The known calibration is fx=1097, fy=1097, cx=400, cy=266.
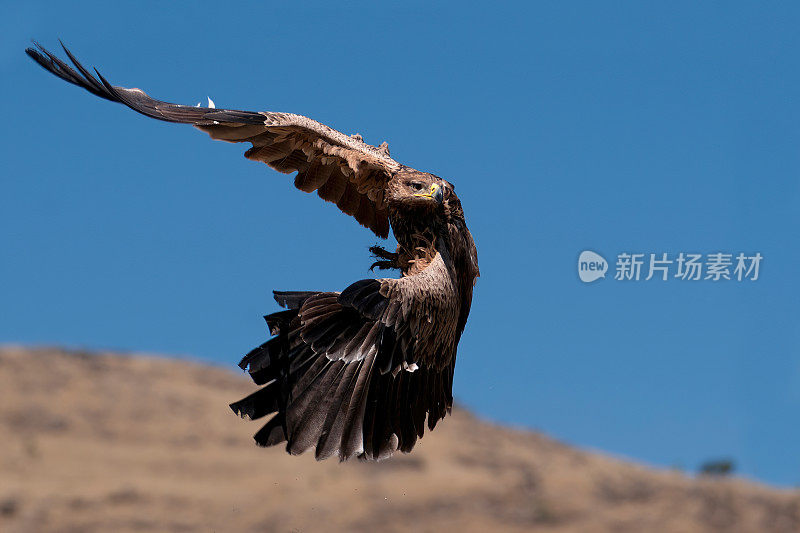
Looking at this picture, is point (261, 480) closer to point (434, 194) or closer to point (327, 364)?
point (434, 194)

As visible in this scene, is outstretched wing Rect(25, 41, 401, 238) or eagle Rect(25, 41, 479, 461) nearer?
eagle Rect(25, 41, 479, 461)

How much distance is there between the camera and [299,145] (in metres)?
9.37

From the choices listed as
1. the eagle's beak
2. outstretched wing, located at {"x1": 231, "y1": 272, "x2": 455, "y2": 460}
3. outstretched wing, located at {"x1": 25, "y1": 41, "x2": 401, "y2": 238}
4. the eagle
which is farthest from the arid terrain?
outstretched wing, located at {"x1": 231, "y1": 272, "x2": 455, "y2": 460}

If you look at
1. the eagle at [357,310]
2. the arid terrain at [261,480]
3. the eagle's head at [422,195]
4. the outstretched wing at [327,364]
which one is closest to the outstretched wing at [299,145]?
the eagle at [357,310]

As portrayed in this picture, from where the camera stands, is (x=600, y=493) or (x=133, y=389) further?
(x=133, y=389)

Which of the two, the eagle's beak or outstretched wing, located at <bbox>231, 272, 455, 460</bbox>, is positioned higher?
the eagle's beak

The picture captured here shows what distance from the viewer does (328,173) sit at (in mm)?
9508

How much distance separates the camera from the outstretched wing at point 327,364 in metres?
7.20

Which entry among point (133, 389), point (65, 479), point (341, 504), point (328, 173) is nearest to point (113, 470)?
point (65, 479)

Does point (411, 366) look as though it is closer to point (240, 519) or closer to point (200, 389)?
point (240, 519)

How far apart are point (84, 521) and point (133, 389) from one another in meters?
10.5

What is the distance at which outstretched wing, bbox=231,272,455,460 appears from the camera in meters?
7.20

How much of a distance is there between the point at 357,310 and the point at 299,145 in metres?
2.69

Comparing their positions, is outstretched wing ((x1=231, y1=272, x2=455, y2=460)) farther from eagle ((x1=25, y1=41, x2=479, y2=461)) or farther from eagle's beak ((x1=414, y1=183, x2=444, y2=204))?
eagle's beak ((x1=414, y1=183, x2=444, y2=204))
